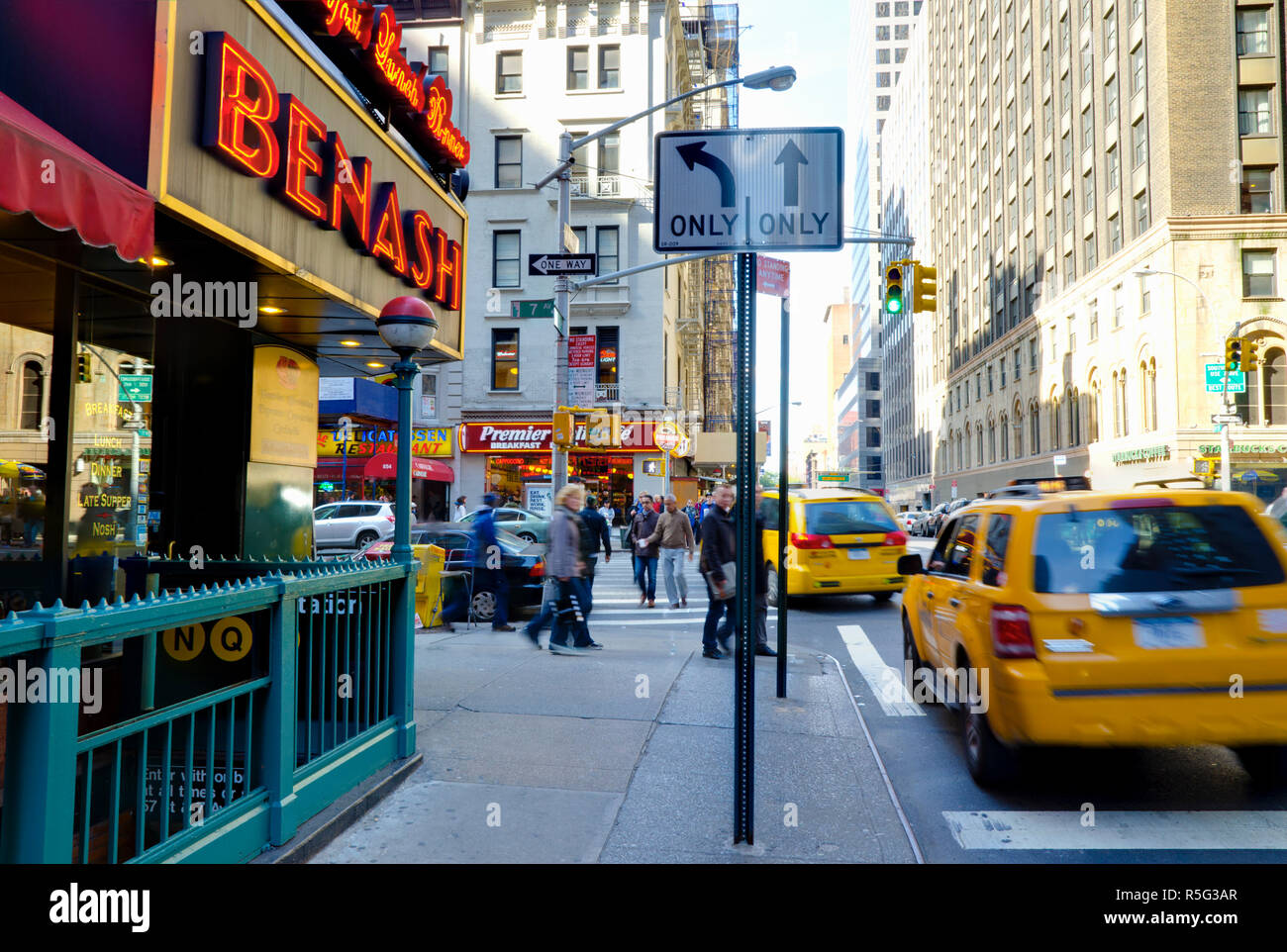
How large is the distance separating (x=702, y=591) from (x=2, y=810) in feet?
50.3

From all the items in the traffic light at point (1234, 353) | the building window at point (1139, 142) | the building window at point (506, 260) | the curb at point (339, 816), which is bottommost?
the curb at point (339, 816)

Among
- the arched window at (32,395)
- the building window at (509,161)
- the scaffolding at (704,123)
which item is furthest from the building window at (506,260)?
Result: the arched window at (32,395)

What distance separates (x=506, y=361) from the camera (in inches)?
1291

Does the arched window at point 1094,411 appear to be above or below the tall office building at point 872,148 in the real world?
below

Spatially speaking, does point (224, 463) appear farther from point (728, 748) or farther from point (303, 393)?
point (728, 748)

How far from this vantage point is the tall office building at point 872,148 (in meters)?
114

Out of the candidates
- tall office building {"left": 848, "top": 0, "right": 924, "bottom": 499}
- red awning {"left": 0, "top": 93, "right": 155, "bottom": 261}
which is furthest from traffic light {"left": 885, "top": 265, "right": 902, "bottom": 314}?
tall office building {"left": 848, "top": 0, "right": 924, "bottom": 499}

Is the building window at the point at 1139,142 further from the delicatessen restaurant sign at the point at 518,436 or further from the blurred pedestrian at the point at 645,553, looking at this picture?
the blurred pedestrian at the point at 645,553

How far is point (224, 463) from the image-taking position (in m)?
6.91

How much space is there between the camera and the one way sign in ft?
13.4

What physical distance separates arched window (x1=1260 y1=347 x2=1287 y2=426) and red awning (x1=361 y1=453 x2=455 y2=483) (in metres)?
31.7

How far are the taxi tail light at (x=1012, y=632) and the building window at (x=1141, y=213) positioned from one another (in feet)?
126

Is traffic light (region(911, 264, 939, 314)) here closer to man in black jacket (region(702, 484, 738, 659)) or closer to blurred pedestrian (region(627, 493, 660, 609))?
blurred pedestrian (region(627, 493, 660, 609))
